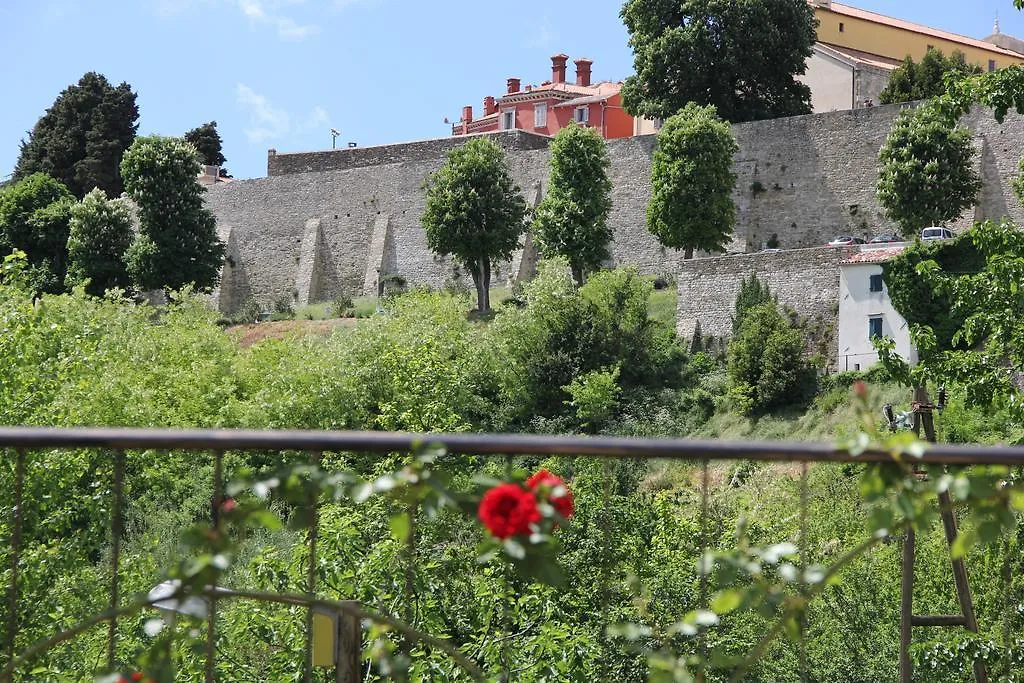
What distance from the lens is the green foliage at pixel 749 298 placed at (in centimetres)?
2950

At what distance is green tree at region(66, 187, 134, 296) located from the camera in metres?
44.1

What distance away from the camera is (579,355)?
30.5 m

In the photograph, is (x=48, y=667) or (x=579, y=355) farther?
(x=579, y=355)

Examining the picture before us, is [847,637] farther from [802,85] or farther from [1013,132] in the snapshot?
[802,85]

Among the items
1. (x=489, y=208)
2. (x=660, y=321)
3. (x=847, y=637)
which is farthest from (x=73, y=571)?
(x=489, y=208)

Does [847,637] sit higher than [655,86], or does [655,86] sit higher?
[655,86]

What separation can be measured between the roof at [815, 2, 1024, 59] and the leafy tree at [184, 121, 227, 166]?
22467 millimetres

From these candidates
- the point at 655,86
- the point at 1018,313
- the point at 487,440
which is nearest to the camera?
the point at 487,440

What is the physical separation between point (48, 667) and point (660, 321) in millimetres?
21487

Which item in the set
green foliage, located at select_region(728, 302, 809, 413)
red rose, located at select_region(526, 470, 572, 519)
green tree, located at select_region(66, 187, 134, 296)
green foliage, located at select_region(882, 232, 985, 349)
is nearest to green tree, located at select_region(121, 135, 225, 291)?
green tree, located at select_region(66, 187, 134, 296)

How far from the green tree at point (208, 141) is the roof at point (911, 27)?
22.5 metres

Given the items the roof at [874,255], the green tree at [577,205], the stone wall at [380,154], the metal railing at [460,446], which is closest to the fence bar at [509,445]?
the metal railing at [460,446]

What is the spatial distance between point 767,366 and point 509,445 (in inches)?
977

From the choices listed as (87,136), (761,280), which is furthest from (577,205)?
(87,136)
